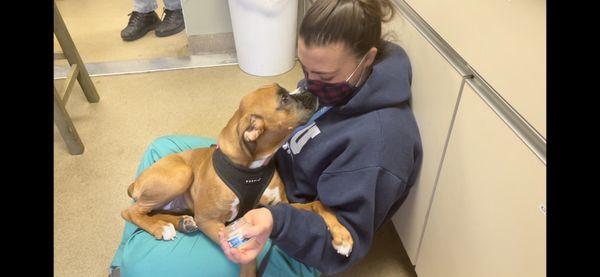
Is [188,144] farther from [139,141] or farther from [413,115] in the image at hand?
[413,115]

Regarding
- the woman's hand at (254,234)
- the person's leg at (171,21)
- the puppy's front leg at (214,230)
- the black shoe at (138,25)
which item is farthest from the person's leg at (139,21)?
the woman's hand at (254,234)

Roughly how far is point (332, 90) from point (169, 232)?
2.47 ft

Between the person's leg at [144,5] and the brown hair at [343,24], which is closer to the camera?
the brown hair at [343,24]

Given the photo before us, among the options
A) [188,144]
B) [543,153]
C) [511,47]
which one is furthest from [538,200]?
[188,144]

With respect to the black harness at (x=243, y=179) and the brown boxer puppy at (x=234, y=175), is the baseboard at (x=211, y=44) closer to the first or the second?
the brown boxer puppy at (x=234, y=175)

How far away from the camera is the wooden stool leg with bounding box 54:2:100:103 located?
247 centimetres

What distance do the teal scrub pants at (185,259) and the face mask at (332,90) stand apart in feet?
1.75

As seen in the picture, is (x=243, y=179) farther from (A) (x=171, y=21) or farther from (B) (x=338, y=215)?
(A) (x=171, y=21)

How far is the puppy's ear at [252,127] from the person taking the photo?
50.9 inches

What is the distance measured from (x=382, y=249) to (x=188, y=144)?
3.16 feet

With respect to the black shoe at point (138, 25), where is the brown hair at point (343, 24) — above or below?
above

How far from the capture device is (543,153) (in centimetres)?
79

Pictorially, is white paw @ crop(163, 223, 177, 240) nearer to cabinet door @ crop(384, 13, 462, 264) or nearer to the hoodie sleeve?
the hoodie sleeve

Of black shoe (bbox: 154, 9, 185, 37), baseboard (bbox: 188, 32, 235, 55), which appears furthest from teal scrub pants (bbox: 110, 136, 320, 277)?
black shoe (bbox: 154, 9, 185, 37)
